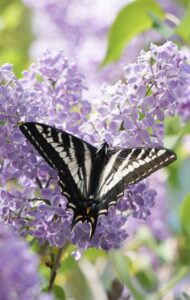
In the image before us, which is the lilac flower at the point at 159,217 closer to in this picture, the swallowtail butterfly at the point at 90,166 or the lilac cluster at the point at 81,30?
the lilac cluster at the point at 81,30

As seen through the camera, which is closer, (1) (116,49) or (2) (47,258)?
(2) (47,258)

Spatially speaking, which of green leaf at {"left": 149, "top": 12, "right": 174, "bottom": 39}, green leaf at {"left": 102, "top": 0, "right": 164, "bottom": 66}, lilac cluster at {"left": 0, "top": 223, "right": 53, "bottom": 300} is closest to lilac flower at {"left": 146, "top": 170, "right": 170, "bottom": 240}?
green leaf at {"left": 102, "top": 0, "right": 164, "bottom": 66}

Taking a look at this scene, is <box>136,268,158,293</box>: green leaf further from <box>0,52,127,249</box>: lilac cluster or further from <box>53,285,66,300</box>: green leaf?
<box>0,52,127,249</box>: lilac cluster

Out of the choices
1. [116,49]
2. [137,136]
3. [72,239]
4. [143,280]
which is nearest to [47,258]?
[72,239]

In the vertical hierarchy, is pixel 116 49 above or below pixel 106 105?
above

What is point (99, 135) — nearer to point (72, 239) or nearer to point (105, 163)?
point (105, 163)
